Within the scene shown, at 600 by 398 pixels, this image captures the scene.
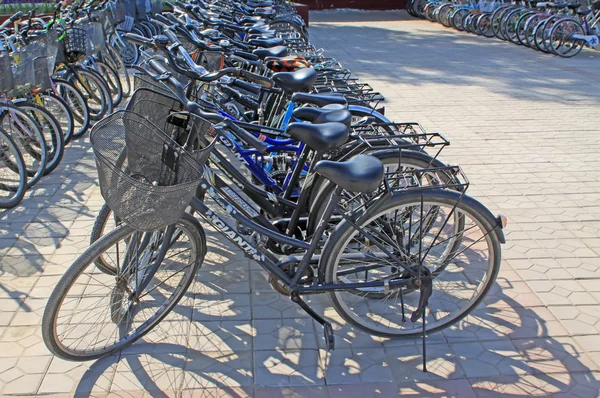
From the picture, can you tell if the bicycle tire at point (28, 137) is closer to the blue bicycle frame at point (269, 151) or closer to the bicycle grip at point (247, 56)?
the bicycle grip at point (247, 56)

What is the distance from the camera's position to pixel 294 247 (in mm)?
2975

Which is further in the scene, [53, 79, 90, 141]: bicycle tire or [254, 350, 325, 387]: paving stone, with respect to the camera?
[53, 79, 90, 141]: bicycle tire

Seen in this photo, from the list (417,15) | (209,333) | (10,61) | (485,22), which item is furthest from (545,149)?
(417,15)

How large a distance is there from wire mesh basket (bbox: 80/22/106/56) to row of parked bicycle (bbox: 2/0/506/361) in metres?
2.58

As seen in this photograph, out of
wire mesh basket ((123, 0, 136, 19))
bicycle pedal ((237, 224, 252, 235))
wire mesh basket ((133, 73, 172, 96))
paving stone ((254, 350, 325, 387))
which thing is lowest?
paving stone ((254, 350, 325, 387))

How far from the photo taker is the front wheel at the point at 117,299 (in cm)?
256

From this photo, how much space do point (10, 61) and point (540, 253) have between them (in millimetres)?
4476

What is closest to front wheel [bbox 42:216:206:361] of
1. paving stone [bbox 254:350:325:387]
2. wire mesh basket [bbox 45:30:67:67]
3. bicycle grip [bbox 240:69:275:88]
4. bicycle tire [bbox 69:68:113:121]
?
paving stone [bbox 254:350:325:387]

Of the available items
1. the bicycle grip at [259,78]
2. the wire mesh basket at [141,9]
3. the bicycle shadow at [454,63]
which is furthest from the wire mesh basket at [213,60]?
the wire mesh basket at [141,9]

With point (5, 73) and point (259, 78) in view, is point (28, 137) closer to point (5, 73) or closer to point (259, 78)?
point (5, 73)

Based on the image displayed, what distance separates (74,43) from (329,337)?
4653mm

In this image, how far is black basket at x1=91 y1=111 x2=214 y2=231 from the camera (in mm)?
2254

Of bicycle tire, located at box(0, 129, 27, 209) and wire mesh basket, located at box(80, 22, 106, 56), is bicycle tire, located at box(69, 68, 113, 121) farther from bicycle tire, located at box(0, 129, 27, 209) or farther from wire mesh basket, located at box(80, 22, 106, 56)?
bicycle tire, located at box(0, 129, 27, 209)

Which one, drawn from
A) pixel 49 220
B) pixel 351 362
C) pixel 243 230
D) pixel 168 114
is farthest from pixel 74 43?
pixel 351 362
